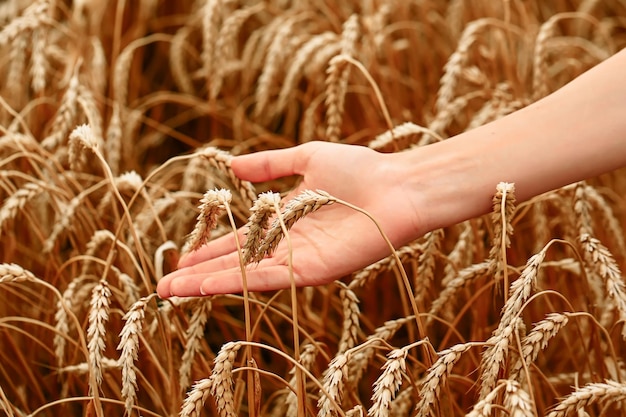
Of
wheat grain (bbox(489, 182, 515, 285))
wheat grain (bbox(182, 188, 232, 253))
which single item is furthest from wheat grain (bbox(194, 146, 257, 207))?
wheat grain (bbox(489, 182, 515, 285))

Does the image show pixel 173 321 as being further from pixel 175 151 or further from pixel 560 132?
pixel 175 151

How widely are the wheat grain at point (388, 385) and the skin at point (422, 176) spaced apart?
0.25m

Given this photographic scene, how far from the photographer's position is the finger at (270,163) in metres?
1.18

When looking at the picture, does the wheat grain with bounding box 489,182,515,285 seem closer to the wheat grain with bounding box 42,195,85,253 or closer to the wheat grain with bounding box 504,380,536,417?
the wheat grain with bounding box 504,380,536,417

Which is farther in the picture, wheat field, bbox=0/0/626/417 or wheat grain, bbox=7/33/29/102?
wheat grain, bbox=7/33/29/102

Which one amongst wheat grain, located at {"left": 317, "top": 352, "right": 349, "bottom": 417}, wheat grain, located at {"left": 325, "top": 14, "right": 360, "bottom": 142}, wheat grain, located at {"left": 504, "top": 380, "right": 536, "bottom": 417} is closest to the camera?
wheat grain, located at {"left": 504, "top": 380, "right": 536, "bottom": 417}

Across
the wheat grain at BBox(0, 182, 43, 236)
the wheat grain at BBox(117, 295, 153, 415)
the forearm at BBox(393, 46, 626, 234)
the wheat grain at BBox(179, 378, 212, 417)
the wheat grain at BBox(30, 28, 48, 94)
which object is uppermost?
the wheat grain at BBox(30, 28, 48, 94)

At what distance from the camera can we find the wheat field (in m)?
0.95

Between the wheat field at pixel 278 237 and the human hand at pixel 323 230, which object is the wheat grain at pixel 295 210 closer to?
the wheat field at pixel 278 237

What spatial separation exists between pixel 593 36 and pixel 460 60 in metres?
1.25

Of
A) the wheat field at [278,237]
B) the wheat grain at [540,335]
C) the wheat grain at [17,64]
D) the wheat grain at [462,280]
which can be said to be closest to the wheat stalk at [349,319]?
the wheat field at [278,237]

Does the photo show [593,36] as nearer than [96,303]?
No

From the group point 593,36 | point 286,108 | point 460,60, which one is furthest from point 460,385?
point 593,36

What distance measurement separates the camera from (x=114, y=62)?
1.87 meters
